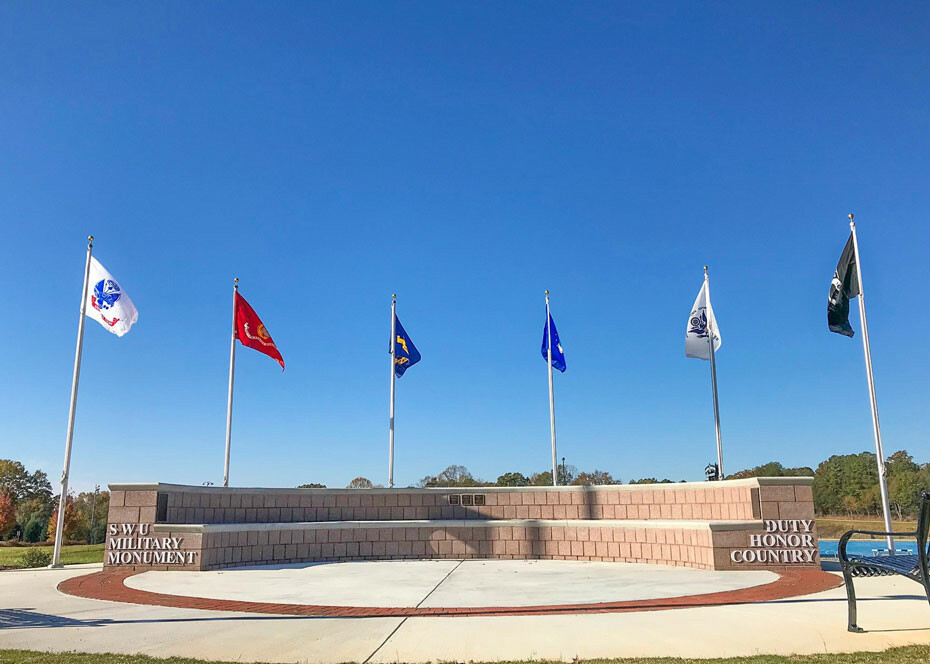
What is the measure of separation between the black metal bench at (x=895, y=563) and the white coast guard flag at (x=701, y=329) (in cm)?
1069

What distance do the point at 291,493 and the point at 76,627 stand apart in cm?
967

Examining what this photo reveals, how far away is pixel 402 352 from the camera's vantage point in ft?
65.6

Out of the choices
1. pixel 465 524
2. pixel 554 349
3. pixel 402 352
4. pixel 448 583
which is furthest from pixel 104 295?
pixel 554 349

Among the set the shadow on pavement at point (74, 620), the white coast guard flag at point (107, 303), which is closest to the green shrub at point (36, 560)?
the white coast guard flag at point (107, 303)

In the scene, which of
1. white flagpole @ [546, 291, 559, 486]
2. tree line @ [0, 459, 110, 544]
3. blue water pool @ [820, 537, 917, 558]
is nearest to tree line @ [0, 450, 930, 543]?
tree line @ [0, 459, 110, 544]

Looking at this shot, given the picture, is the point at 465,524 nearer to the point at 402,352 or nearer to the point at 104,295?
the point at 402,352

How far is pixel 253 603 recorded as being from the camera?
9.77 meters

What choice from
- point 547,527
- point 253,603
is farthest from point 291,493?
point 253,603

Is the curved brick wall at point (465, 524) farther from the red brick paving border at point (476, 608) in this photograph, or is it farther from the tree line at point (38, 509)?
the tree line at point (38, 509)

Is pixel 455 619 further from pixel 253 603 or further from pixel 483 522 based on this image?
pixel 483 522

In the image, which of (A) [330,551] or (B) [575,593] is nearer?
(B) [575,593]

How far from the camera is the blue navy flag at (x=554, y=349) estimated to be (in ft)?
65.7

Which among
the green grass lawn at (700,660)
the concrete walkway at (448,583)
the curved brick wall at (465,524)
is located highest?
the curved brick wall at (465,524)

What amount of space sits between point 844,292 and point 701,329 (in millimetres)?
3416
